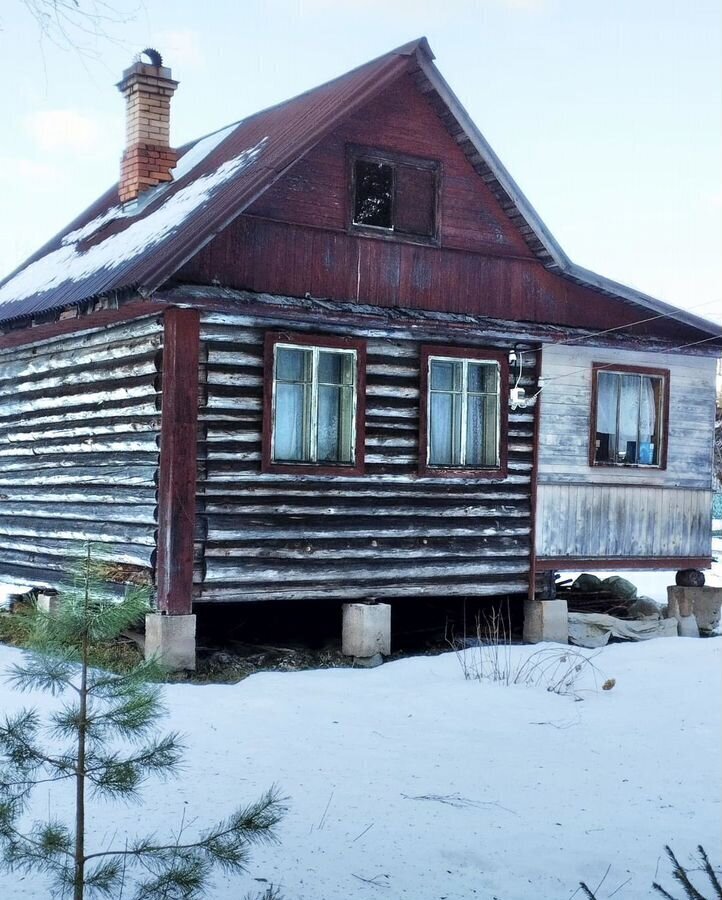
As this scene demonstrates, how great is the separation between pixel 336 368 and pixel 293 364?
0.53 meters

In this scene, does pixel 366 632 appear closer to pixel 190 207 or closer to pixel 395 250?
pixel 395 250

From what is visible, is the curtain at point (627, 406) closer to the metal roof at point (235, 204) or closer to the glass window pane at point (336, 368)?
the metal roof at point (235, 204)

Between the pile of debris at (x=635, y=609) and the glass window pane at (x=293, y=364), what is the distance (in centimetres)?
464

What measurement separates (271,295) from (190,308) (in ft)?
2.99

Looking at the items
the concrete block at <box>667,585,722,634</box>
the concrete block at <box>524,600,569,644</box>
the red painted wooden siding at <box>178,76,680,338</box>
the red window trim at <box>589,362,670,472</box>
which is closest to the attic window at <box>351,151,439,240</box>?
the red painted wooden siding at <box>178,76,680,338</box>

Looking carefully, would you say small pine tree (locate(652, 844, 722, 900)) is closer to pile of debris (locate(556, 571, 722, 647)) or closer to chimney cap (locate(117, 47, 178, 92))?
pile of debris (locate(556, 571, 722, 647))

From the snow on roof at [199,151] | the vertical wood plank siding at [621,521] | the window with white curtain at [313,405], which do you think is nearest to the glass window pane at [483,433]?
the vertical wood plank siding at [621,521]

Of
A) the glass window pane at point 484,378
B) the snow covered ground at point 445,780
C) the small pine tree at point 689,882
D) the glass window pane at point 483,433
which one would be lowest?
the snow covered ground at point 445,780

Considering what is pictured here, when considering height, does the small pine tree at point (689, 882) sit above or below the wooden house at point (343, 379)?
below

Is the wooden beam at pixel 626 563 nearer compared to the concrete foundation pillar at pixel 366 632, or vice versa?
the concrete foundation pillar at pixel 366 632

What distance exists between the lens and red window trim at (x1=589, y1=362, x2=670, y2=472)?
576 inches

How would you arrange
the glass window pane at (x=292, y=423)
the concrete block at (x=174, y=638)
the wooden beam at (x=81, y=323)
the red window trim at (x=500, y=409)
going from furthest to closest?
the red window trim at (x=500, y=409)
the glass window pane at (x=292, y=423)
the wooden beam at (x=81, y=323)
the concrete block at (x=174, y=638)

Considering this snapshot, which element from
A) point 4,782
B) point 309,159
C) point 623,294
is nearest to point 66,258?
point 309,159

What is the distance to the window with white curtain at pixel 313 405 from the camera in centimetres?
1253
